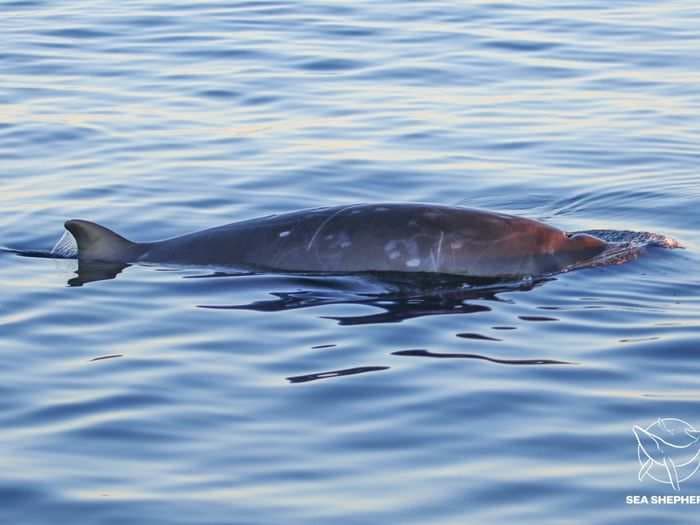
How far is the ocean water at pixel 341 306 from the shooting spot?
8219 mm

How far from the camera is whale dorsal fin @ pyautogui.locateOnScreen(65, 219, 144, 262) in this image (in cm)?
1302

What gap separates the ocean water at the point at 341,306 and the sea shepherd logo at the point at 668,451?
5 cm

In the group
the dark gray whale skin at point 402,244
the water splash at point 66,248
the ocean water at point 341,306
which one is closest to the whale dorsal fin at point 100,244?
the ocean water at point 341,306

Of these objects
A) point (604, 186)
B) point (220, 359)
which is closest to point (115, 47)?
point (604, 186)

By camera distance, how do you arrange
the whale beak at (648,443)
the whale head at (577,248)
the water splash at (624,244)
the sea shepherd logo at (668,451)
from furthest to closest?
the water splash at (624,244), the whale head at (577,248), the whale beak at (648,443), the sea shepherd logo at (668,451)

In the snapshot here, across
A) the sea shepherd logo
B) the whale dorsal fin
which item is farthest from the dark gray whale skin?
the sea shepherd logo

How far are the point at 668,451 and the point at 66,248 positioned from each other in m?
6.62

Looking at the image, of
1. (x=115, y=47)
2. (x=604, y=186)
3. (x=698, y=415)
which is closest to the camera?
(x=698, y=415)

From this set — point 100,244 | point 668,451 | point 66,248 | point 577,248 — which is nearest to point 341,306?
point 577,248

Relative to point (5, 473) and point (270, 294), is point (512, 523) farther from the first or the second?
point (270, 294)

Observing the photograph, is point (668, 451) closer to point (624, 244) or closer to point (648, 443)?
point (648, 443)

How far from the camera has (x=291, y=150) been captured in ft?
57.3

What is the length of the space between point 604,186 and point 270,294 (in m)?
4.83

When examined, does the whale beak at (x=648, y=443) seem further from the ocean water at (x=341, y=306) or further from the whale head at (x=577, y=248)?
the whale head at (x=577, y=248)
